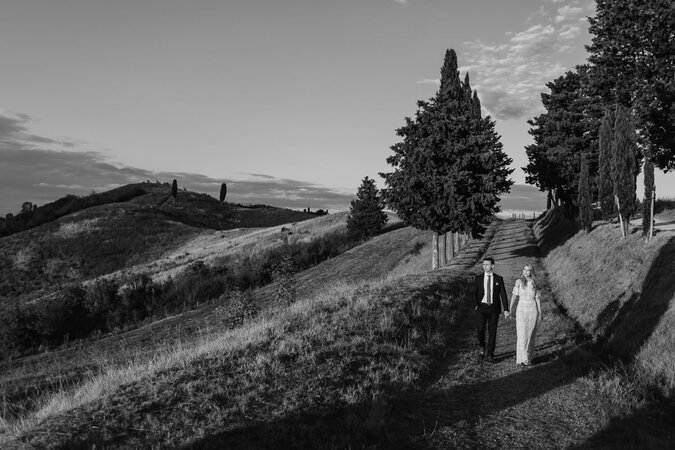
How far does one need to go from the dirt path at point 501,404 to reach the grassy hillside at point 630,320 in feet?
1.67

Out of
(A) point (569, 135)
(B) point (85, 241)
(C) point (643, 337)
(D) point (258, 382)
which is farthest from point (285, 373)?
(B) point (85, 241)

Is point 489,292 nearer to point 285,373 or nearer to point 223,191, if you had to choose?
point 285,373

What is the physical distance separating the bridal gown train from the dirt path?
0.33m

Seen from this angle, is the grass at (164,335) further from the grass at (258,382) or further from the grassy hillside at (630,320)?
the grassy hillside at (630,320)

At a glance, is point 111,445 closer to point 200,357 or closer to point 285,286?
point 200,357

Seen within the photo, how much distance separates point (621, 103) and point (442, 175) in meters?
17.2

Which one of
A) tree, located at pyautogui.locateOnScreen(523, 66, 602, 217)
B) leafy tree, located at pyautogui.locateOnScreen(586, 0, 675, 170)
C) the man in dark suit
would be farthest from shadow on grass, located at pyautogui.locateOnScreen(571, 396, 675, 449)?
tree, located at pyautogui.locateOnScreen(523, 66, 602, 217)

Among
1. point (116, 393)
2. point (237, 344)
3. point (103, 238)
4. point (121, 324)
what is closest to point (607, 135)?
point (237, 344)

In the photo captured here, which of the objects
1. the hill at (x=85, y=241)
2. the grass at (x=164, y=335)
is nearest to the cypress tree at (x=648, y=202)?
the grass at (x=164, y=335)

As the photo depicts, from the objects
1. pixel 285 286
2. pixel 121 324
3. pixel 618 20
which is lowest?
pixel 121 324

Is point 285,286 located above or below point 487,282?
below

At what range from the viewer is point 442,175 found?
30641mm

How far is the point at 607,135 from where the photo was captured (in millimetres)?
32000

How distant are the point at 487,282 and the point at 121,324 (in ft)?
122
